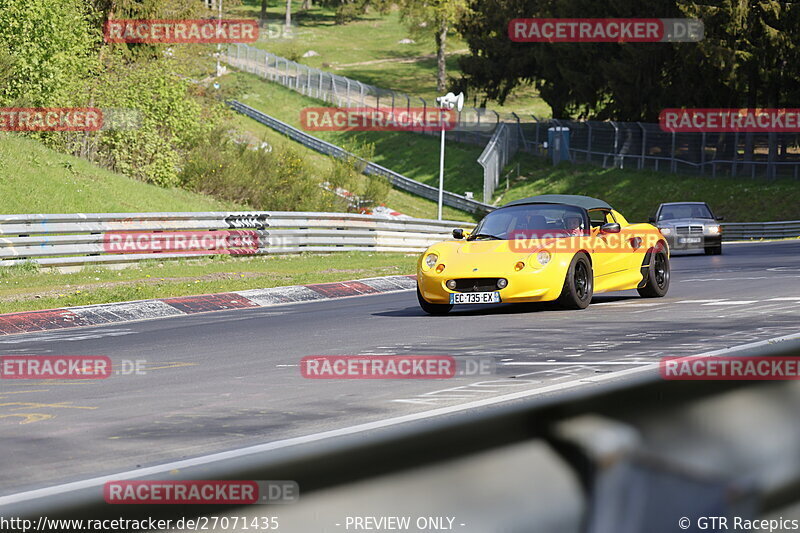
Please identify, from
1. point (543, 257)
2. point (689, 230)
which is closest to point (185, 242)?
point (543, 257)

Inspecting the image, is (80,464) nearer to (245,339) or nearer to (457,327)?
(245,339)

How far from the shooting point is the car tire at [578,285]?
572 inches

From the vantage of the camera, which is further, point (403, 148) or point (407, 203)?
point (403, 148)

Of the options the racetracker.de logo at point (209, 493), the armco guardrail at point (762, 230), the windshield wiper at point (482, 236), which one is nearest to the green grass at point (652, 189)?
the armco guardrail at point (762, 230)

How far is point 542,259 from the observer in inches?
567

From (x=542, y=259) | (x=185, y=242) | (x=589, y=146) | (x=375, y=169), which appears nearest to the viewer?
(x=542, y=259)

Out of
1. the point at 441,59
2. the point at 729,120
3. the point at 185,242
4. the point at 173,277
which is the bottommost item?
the point at 173,277

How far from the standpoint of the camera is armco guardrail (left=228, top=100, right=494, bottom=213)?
5703 centimetres

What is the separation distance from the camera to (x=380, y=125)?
7544cm

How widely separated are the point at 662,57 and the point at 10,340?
4764cm

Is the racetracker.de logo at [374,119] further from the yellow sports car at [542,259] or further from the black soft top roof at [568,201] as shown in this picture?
the yellow sports car at [542,259]

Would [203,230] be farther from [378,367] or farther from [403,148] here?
[403,148]

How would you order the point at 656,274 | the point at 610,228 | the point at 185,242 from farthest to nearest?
the point at 185,242, the point at 656,274, the point at 610,228

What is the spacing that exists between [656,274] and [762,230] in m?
29.5
